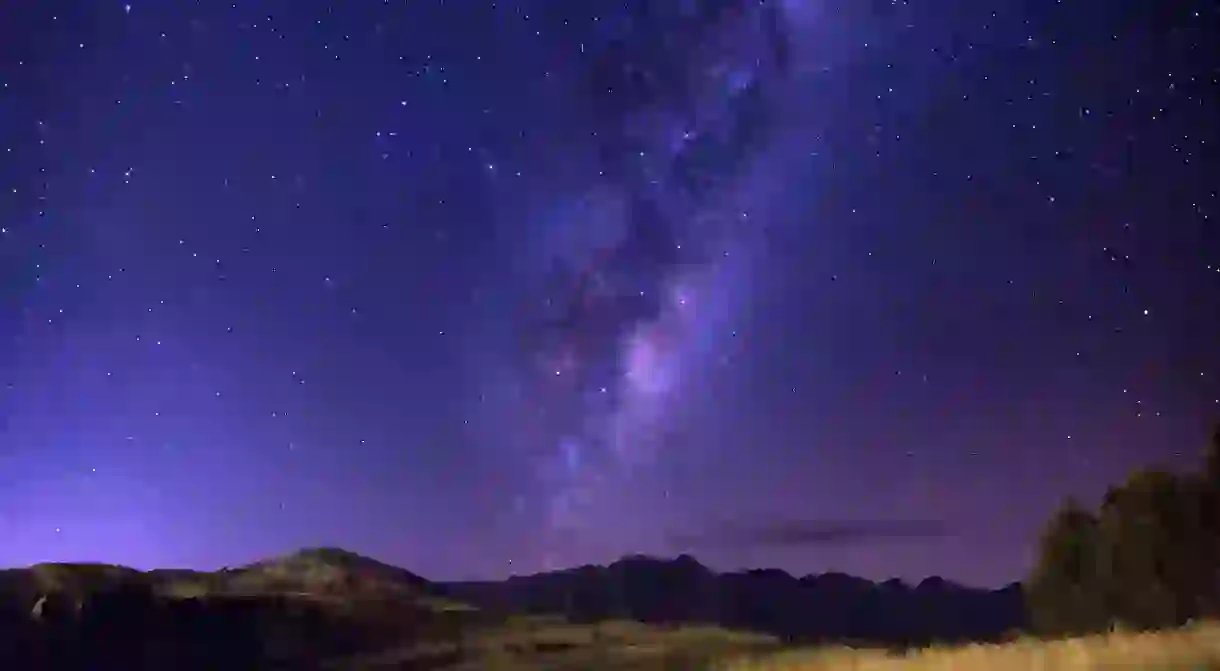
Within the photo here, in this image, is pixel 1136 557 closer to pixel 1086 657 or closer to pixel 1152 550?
pixel 1152 550

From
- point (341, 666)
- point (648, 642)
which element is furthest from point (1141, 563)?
point (341, 666)

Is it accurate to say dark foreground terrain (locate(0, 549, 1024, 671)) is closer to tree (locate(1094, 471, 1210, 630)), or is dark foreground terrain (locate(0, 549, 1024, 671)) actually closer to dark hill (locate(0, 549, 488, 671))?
dark hill (locate(0, 549, 488, 671))

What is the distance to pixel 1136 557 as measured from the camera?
157 feet

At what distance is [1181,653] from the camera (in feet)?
48.8

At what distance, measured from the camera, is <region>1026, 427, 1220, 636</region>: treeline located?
151ft

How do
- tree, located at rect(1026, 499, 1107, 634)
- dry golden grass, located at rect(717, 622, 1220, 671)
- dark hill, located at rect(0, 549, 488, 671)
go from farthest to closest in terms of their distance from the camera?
dark hill, located at rect(0, 549, 488, 671)
tree, located at rect(1026, 499, 1107, 634)
dry golden grass, located at rect(717, 622, 1220, 671)

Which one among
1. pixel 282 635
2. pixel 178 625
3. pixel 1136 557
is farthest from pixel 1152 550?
pixel 178 625

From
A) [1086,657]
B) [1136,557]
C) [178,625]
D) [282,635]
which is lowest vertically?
[1086,657]

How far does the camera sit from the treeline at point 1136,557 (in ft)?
151

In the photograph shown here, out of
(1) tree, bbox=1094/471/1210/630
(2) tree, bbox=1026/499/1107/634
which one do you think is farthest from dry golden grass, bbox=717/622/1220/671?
(2) tree, bbox=1026/499/1107/634

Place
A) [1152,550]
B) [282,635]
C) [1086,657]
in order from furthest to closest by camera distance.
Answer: [282,635] → [1152,550] → [1086,657]

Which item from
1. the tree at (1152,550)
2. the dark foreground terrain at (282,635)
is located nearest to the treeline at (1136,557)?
the tree at (1152,550)

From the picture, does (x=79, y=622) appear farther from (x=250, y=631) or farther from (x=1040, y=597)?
(x=1040, y=597)

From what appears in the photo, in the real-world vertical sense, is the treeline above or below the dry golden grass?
above
